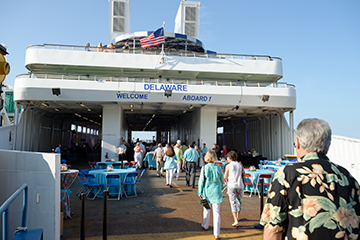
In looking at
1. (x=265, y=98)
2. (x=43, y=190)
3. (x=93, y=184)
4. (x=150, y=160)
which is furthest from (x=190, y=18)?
(x=43, y=190)

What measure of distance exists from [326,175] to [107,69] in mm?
18195

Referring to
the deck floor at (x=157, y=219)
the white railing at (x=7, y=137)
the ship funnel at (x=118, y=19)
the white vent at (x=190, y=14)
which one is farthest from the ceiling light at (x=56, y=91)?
the white vent at (x=190, y=14)

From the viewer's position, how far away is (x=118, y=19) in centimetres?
2744

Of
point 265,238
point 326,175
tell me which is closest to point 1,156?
point 265,238

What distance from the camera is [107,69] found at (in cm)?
1831

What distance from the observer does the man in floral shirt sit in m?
1.68

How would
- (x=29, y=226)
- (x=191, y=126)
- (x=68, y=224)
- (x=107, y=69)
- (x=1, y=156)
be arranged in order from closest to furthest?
(x=29, y=226)
(x=1, y=156)
(x=68, y=224)
(x=107, y=69)
(x=191, y=126)

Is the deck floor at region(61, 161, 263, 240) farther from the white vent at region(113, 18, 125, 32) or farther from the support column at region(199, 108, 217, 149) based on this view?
the white vent at region(113, 18, 125, 32)

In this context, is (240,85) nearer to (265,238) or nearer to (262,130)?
(262,130)

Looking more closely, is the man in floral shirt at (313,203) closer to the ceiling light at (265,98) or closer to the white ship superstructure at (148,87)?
the white ship superstructure at (148,87)

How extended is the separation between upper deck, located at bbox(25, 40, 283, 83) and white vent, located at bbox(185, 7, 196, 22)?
11.6 m

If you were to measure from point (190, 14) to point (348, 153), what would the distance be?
22556 millimetres

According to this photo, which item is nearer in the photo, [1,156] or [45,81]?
[1,156]

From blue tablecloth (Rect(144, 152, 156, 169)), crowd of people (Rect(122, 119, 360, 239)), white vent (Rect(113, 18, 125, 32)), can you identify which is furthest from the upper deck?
crowd of people (Rect(122, 119, 360, 239))
